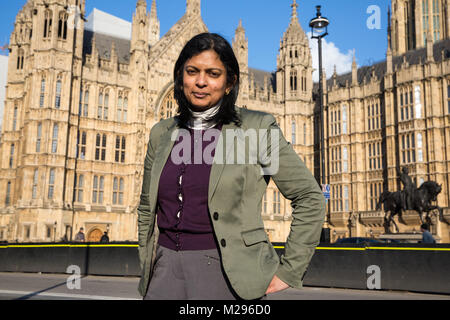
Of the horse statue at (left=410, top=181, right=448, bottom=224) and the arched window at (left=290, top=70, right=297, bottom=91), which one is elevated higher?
the arched window at (left=290, top=70, right=297, bottom=91)

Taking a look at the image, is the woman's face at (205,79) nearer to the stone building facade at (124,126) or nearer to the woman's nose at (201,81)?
the woman's nose at (201,81)

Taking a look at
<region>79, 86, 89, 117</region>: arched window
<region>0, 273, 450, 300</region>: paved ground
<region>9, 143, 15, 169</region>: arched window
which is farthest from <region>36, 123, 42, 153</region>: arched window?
<region>0, 273, 450, 300</region>: paved ground

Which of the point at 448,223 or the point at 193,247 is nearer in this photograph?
the point at 193,247

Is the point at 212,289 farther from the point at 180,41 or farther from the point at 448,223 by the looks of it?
the point at 180,41

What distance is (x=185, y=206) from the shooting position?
2.14m

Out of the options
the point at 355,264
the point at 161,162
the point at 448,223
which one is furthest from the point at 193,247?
the point at 448,223

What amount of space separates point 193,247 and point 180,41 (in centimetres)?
3983

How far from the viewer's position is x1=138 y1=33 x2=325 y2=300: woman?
206 cm

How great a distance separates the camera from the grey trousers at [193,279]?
6.74 ft

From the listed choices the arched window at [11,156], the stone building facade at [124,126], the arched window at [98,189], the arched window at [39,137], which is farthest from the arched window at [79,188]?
the arched window at [11,156]

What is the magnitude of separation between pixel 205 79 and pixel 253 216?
75 centimetres

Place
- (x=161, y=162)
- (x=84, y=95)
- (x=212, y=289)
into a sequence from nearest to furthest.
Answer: (x=212, y=289) < (x=161, y=162) < (x=84, y=95)

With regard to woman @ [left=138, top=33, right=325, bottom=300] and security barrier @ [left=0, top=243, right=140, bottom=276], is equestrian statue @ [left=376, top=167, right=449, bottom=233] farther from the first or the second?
woman @ [left=138, top=33, right=325, bottom=300]

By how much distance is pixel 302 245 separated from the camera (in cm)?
207
